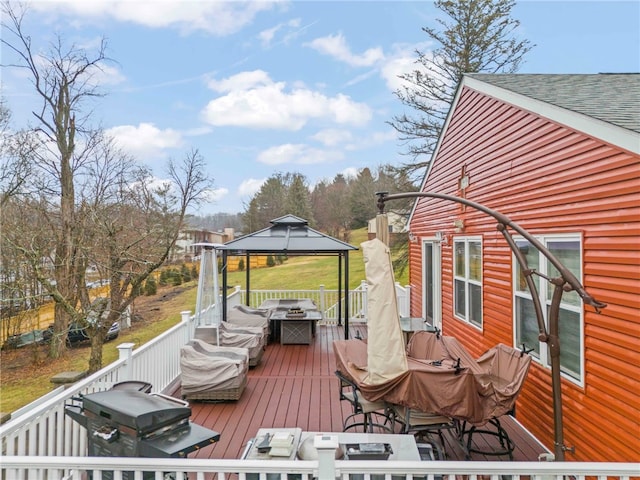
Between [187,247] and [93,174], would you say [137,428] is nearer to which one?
Result: [93,174]

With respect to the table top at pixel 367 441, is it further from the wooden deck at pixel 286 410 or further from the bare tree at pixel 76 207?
the bare tree at pixel 76 207

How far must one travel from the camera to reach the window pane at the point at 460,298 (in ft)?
22.4

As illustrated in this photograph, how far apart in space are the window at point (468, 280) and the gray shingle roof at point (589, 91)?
7.48 feet

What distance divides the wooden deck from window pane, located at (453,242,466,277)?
105 inches

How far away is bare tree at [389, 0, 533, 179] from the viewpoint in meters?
15.2

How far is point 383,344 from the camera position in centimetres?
357

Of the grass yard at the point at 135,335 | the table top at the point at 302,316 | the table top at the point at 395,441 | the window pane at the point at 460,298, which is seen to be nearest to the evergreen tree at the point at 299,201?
the grass yard at the point at 135,335

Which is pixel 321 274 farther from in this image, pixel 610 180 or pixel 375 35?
pixel 610 180

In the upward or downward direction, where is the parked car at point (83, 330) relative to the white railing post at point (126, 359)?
downward

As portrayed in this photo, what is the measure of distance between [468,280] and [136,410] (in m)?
5.31

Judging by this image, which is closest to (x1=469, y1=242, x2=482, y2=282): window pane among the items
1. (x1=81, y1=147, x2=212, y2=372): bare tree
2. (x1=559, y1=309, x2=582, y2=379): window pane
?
(x1=559, y1=309, x2=582, y2=379): window pane

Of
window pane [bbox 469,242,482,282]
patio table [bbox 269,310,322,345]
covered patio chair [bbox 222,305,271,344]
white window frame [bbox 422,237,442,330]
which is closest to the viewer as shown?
window pane [bbox 469,242,482,282]

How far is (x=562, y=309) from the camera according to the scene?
3879mm

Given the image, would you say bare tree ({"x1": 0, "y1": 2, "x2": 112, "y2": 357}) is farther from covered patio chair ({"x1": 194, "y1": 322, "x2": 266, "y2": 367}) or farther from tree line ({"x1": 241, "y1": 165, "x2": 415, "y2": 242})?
tree line ({"x1": 241, "y1": 165, "x2": 415, "y2": 242})
